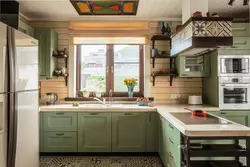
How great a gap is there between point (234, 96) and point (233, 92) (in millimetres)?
66

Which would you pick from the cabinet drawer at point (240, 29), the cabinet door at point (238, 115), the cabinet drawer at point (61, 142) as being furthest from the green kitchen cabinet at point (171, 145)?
the cabinet drawer at point (240, 29)

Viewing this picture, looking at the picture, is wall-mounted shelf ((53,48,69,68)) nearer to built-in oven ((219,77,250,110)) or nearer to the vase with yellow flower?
the vase with yellow flower

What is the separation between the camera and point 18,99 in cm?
212

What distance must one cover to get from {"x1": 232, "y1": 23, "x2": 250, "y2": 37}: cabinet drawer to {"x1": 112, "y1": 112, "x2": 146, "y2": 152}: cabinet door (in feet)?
6.59

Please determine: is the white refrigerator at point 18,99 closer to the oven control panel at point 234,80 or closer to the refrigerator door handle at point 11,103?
the refrigerator door handle at point 11,103

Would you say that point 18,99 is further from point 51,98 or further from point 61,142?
point 51,98

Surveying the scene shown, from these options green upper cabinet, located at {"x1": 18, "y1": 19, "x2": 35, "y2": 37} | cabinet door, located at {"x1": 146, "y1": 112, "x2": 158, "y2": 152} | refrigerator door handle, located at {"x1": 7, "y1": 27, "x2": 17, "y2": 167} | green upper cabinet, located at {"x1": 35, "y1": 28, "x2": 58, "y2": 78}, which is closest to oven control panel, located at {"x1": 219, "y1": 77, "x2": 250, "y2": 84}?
cabinet door, located at {"x1": 146, "y1": 112, "x2": 158, "y2": 152}

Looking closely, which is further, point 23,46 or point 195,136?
point 23,46

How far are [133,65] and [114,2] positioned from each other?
151cm

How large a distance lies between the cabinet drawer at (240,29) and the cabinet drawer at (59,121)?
2919mm

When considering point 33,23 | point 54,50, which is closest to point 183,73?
point 54,50

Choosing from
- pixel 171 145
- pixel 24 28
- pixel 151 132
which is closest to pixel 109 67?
pixel 151 132

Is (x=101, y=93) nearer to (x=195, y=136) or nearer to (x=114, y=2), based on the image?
(x=114, y=2)

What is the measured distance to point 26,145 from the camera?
2352 millimetres
